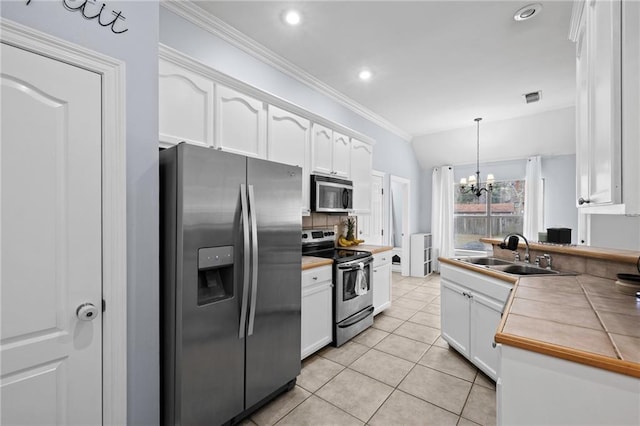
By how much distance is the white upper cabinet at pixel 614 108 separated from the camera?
925mm

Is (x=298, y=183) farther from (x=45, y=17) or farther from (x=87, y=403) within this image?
(x=87, y=403)

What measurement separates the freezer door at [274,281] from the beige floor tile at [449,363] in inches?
50.4

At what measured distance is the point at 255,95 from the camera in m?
2.42

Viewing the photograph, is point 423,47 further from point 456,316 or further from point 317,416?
point 317,416

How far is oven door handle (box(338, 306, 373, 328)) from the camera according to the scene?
9.53 ft

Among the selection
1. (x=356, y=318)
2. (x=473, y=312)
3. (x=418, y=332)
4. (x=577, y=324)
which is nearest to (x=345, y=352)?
(x=356, y=318)

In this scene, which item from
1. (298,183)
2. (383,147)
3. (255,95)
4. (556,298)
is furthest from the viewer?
(383,147)

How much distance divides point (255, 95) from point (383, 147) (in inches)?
130

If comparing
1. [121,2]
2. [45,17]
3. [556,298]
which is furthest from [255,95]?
[556,298]

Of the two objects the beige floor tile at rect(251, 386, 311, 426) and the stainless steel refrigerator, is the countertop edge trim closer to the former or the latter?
the stainless steel refrigerator

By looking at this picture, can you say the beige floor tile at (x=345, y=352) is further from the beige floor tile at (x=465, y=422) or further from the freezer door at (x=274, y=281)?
the beige floor tile at (x=465, y=422)

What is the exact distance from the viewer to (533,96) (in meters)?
4.03

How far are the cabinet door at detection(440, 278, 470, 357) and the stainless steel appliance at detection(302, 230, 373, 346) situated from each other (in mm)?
821

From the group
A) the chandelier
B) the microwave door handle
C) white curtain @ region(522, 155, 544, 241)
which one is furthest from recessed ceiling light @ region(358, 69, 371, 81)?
white curtain @ region(522, 155, 544, 241)
